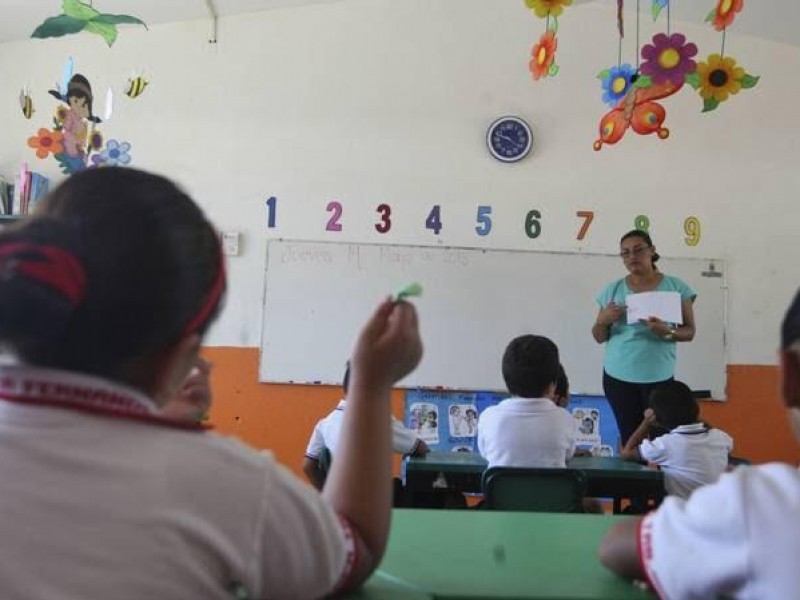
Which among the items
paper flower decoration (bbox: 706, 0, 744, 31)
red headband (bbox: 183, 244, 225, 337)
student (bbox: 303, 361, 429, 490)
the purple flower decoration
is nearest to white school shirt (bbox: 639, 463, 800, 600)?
red headband (bbox: 183, 244, 225, 337)

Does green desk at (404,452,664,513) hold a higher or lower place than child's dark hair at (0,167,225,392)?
lower

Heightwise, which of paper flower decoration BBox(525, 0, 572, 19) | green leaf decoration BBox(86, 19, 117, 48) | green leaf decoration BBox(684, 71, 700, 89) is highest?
paper flower decoration BBox(525, 0, 572, 19)

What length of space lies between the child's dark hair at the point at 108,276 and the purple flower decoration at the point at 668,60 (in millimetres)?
2931

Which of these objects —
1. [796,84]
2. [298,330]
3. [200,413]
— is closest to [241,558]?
[200,413]

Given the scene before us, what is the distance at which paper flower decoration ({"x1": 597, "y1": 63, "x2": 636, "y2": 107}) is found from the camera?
3.36 m

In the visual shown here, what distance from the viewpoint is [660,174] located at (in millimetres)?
4602

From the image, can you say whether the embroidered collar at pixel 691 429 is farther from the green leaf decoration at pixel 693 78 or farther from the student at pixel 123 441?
the student at pixel 123 441

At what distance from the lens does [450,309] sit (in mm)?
4461

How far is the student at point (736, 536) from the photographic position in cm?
62

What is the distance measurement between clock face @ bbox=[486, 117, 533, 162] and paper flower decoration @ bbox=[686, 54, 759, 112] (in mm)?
1438

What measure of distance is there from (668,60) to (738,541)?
9.58 ft

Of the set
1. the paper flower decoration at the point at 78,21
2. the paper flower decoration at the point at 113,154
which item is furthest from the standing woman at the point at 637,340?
the paper flower decoration at the point at 113,154

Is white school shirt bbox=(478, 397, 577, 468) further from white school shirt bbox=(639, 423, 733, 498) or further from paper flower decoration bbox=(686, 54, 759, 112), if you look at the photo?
paper flower decoration bbox=(686, 54, 759, 112)

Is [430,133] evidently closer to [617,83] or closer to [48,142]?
[617,83]
